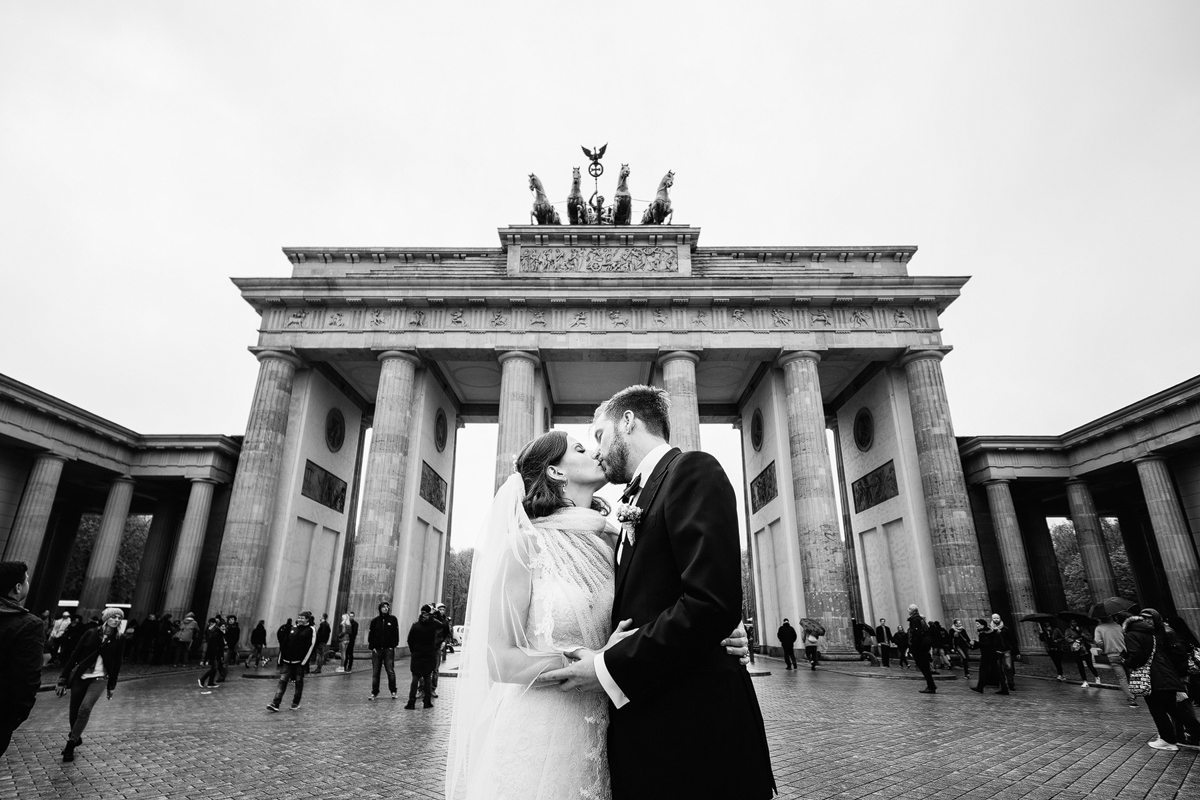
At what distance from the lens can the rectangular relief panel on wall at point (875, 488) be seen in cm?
2495

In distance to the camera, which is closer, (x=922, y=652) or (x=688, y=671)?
(x=688, y=671)

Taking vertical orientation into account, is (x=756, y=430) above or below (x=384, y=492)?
above

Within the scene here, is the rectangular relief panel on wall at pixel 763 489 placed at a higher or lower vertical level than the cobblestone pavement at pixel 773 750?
higher

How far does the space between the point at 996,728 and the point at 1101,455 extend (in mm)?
21745

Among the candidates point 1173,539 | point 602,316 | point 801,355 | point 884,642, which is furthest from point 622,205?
point 1173,539

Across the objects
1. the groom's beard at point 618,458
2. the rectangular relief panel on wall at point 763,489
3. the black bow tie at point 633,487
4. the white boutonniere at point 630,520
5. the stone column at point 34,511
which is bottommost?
the white boutonniere at point 630,520

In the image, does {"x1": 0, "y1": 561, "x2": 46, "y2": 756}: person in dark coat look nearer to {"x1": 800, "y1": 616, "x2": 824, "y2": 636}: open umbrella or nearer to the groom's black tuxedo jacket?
the groom's black tuxedo jacket

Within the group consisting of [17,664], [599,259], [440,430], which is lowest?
[17,664]

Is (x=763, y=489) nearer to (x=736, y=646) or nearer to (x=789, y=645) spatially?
(x=789, y=645)

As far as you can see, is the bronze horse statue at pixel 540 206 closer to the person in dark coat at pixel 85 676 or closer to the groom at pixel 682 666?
the person in dark coat at pixel 85 676

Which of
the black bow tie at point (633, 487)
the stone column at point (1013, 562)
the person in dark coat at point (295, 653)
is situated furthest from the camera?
the stone column at point (1013, 562)

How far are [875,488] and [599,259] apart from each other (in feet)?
52.1

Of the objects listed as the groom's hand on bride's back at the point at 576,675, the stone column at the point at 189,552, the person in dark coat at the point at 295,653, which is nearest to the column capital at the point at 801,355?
the person in dark coat at the point at 295,653

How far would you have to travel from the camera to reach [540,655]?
93.6 inches
